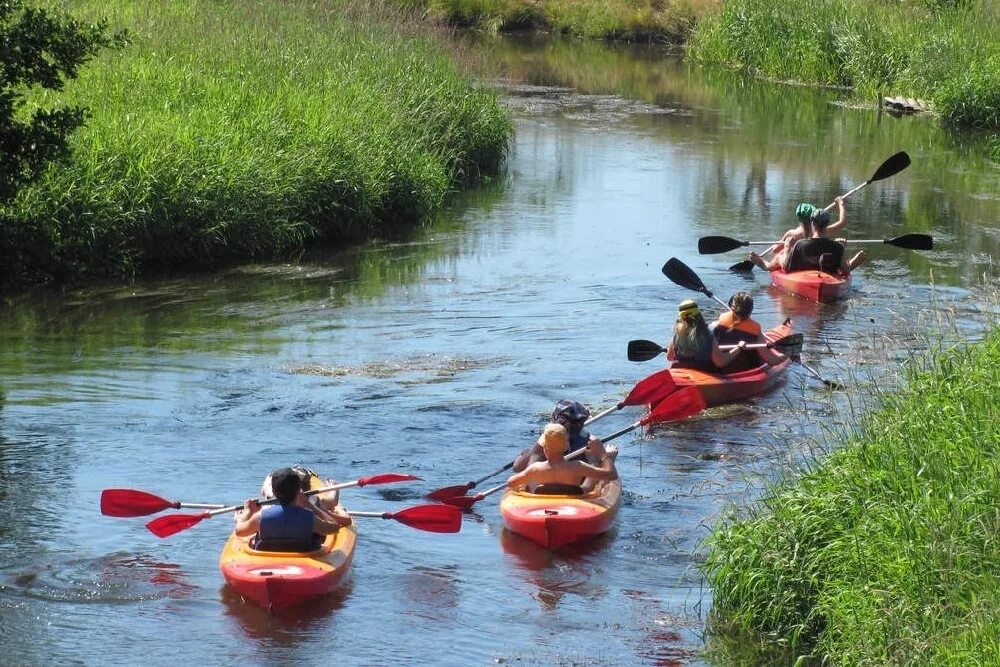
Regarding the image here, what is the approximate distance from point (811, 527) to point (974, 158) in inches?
705

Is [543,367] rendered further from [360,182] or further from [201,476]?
[360,182]

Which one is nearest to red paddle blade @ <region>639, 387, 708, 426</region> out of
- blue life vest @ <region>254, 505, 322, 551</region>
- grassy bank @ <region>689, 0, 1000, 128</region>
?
blue life vest @ <region>254, 505, 322, 551</region>

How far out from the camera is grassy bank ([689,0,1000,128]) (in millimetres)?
26203

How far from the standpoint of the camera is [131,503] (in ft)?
27.6

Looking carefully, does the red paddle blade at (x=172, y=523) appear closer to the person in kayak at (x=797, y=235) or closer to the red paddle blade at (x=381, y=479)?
the red paddle blade at (x=381, y=479)

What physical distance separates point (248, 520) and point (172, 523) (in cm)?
55

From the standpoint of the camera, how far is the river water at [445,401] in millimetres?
7641

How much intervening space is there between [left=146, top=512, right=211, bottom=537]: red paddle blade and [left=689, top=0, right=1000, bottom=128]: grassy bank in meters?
20.9

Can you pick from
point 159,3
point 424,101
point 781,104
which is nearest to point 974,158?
point 781,104

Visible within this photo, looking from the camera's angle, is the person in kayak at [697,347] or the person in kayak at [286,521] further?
the person in kayak at [697,347]

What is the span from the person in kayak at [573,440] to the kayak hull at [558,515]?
0.30 metres

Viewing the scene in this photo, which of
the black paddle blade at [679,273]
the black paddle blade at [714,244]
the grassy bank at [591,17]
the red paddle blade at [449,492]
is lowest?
the red paddle blade at [449,492]

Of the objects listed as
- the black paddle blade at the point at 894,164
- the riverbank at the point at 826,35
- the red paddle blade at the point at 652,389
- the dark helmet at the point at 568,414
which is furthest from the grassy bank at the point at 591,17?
the dark helmet at the point at 568,414

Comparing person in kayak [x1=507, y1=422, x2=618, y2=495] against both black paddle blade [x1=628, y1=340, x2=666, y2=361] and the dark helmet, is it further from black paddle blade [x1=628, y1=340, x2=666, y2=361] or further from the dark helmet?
black paddle blade [x1=628, y1=340, x2=666, y2=361]
